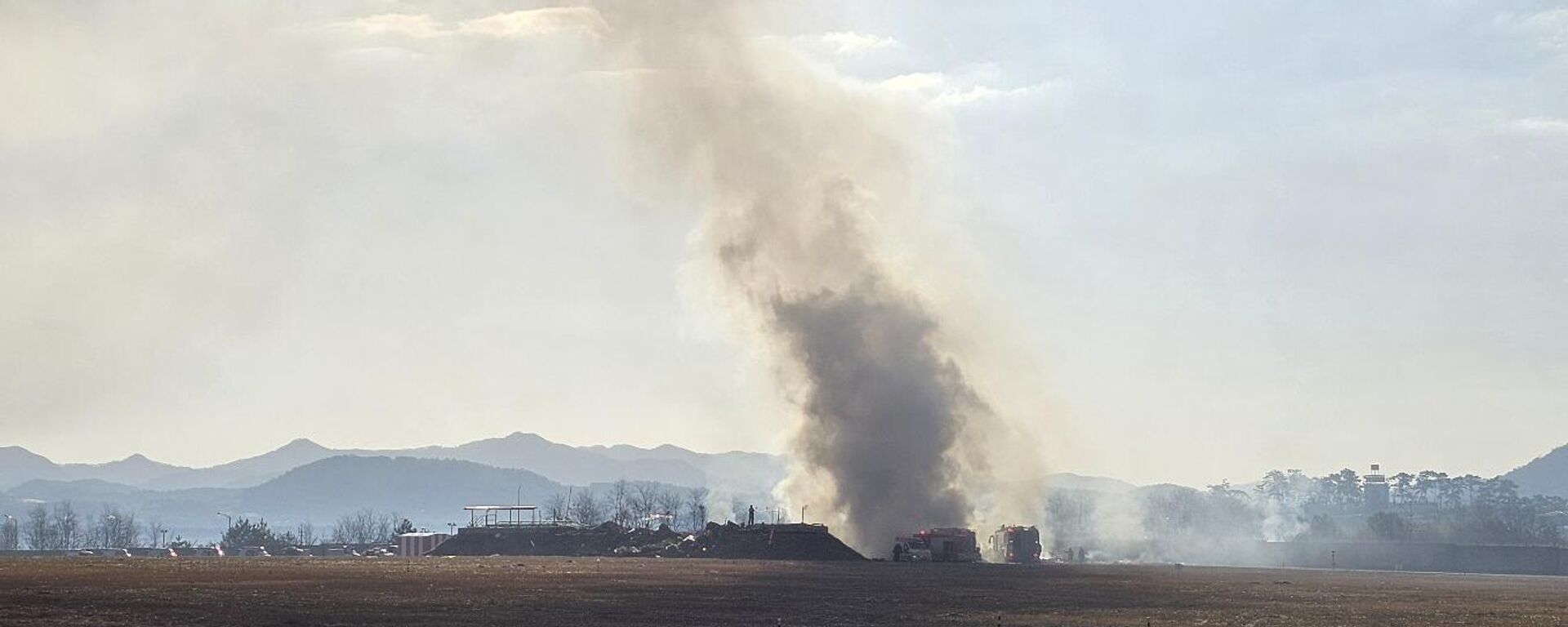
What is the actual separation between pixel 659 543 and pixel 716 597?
256 ft

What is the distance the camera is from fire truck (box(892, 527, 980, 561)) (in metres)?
142

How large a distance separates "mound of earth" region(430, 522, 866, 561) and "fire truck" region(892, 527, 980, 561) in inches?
167

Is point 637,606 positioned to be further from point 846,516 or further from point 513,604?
point 846,516

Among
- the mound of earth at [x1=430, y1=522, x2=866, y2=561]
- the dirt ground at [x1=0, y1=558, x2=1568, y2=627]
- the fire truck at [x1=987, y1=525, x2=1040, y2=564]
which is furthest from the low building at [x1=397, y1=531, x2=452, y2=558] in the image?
the fire truck at [x1=987, y1=525, x2=1040, y2=564]

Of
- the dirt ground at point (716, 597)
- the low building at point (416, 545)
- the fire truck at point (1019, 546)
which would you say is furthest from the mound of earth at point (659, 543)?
the low building at point (416, 545)

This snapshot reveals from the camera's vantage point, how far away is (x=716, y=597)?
257ft

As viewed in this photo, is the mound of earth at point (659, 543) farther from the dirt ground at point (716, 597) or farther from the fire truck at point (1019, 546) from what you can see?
the fire truck at point (1019, 546)

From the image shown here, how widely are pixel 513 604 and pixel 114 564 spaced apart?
70.6 m

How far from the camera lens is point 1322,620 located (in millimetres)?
69938

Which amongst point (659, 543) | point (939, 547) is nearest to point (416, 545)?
point (659, 543)

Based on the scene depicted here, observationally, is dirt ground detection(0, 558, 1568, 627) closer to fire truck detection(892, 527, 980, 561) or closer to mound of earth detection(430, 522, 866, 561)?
mound of earth detection(430, 522, 866, 561)

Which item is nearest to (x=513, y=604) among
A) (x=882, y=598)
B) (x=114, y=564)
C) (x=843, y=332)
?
(x=882, y=598)

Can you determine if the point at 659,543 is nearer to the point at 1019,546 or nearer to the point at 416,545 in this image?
the point at 1019,546

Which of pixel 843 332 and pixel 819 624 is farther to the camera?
pixel 843 332
